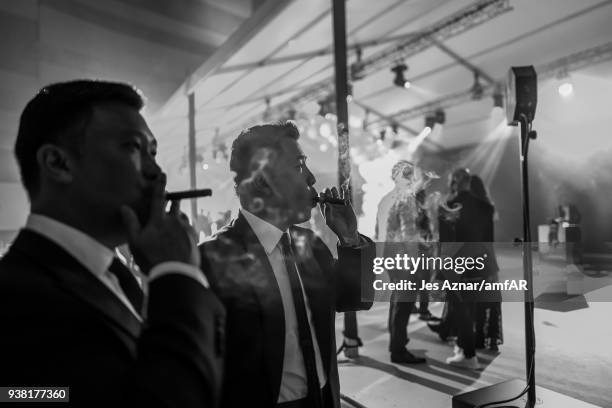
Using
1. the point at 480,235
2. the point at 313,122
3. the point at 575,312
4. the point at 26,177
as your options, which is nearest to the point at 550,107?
the point at 313,122

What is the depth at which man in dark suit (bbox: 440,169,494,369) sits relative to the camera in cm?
333

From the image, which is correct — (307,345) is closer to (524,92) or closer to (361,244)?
(361,244)

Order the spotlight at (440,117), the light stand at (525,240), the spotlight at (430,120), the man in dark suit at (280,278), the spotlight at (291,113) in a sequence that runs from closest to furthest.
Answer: the man in dark suit at (280,278) → the light stand at (525,240) → the spotlight at (291,113) → the spotlight at (440,117) → the spotlight at (430,120)

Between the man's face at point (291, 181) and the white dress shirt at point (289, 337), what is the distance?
0.36 ft

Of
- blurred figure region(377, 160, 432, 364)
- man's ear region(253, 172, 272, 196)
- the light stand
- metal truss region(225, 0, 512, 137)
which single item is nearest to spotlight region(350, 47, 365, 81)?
metal truss region(225, 0, 512, 137)

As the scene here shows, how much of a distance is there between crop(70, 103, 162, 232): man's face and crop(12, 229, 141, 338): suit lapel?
99mm

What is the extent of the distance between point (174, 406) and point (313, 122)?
33.0ft

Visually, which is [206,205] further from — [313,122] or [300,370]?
[313,122]

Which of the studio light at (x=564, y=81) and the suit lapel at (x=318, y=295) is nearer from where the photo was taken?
the suit lapel at (x=318, y=295)

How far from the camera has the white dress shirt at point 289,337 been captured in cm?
119

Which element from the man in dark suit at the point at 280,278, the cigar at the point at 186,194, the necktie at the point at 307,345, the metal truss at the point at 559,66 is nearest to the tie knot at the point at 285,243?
the man in dark suit at the point at 280,278

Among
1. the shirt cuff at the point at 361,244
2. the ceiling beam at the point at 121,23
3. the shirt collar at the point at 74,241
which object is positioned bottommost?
the shirt cuff at the point at 361,244

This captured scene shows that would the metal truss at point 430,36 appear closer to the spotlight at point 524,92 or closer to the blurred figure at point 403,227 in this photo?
the blurred figure at point 403,227

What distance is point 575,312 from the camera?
5039 mm
